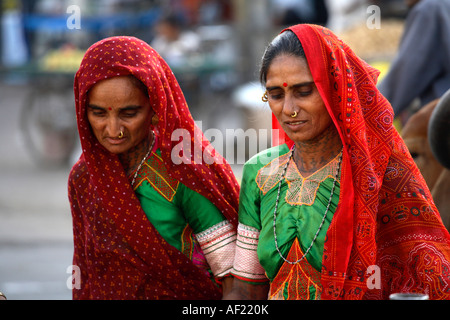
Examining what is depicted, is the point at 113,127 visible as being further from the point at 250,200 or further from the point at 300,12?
the point at 300,12

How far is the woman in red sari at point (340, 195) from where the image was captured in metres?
2.34

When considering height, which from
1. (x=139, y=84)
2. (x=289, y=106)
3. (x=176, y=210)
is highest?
(x=139, y=84)

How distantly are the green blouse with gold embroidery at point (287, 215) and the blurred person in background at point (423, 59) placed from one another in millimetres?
2085

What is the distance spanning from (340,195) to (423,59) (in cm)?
242

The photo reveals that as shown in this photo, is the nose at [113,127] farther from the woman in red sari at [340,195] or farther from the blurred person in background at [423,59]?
the blurred person in background at [423,59]

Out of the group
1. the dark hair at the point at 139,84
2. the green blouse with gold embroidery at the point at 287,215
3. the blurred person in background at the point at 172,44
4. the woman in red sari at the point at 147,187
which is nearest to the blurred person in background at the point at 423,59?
the woman in red sari at the point at 147,187

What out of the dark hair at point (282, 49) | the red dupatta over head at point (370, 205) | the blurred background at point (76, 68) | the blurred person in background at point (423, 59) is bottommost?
the red dupatta over head at point (370, 205)

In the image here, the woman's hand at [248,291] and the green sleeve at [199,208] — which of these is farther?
the green sleeve at [199,208]

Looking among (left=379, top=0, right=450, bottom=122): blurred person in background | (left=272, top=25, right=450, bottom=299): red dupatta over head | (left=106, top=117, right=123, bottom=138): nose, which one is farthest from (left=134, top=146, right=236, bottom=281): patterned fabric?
(left=379, top=0, right=450, bottom=122): blurred person in background

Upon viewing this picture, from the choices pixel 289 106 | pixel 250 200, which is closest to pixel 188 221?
pixel 250 200

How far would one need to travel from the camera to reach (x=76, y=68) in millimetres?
10297

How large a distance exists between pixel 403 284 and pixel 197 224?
0.85m

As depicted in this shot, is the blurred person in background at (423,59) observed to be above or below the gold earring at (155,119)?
above

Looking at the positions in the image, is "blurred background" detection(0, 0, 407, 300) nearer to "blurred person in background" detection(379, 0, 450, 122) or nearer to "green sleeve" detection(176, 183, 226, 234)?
"blurred person in background" detection(379, 0, 450, 122)
